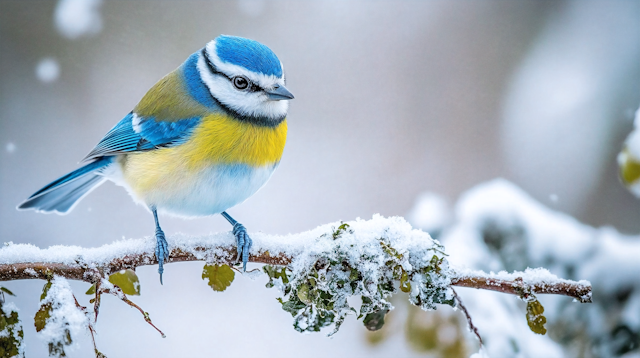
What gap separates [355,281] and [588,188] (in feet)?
7.45

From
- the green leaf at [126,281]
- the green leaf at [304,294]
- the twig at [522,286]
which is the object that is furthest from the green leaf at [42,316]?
the twig at [522,286]

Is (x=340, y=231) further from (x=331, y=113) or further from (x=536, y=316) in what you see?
(x=331, y=113)

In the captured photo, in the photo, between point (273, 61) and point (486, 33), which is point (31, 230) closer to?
point (273, 61)

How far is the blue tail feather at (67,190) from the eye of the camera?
1861mm

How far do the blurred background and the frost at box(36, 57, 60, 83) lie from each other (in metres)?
0.01

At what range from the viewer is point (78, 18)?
131 inches

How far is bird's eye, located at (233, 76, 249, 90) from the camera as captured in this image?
63.2 inches

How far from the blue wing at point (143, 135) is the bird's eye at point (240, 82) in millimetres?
163

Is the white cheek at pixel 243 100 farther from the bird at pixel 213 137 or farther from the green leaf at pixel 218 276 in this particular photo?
the green leaf at pixel 218 276

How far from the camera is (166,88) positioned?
1858 mm

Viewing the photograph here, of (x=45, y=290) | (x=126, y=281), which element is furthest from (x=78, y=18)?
(x=45, y=290)

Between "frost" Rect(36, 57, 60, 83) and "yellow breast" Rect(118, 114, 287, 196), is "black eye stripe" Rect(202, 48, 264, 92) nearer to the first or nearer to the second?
"yellow breast" Rect(118, 114, 287, 196)

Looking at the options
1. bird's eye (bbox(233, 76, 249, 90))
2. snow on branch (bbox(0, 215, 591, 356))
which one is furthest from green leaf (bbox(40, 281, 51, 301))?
bird's eye (bbox(233, 76, 249, 90))

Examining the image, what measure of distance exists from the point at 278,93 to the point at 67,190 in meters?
1.01
